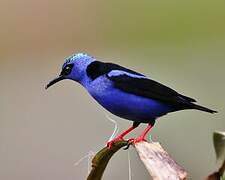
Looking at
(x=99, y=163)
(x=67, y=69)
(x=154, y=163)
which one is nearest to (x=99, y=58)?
(x=67, y=69)

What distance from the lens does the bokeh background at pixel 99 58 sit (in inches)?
44.8

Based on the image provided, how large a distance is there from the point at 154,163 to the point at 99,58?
68 centimetres

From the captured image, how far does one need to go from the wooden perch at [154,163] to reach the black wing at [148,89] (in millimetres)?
112

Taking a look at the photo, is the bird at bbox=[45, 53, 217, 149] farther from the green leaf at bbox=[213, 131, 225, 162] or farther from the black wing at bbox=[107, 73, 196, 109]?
the green leaf at bbox=[213, 131, 225, 162]

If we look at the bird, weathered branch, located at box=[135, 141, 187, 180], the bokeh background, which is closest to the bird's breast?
the bird

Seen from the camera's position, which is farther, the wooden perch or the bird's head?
the bird's head

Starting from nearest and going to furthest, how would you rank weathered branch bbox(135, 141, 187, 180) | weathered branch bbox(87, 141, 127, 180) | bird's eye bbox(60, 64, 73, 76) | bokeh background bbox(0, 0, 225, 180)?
weathered branch bbox(135, 141, 187, 180)
weathered branch bbox(87, 141, 127, 180)
bird's eye bbox(60, 64, 73, 76)
bokeh background bbox(0, 0, 225, 180)

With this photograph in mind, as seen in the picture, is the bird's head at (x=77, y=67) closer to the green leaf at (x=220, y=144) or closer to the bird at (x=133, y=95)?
the bird at (x=133, y=95)

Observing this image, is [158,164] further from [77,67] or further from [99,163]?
[77,67]

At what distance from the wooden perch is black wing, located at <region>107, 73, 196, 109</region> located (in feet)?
0.37

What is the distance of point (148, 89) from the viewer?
0.77m

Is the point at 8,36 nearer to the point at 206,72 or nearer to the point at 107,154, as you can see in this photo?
the point at 206,72

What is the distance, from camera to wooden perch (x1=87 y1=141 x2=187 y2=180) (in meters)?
0.55

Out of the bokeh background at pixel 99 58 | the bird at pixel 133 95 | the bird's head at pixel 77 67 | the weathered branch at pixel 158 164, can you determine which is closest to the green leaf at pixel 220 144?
the weathered branch at pixel 158 164
